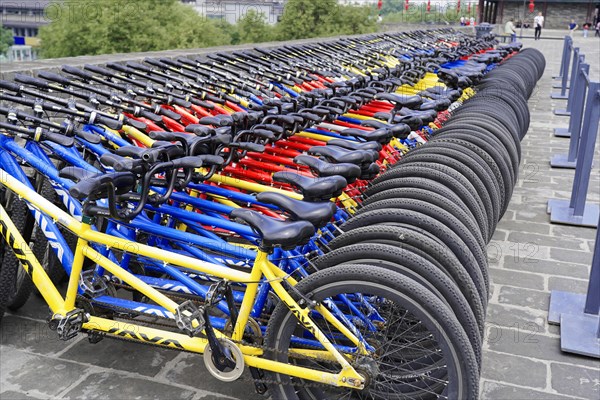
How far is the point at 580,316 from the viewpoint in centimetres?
346

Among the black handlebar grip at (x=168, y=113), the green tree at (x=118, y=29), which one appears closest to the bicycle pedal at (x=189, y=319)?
the black handlebar grip at (x=168, y=113)

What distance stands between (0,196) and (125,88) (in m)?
1.26

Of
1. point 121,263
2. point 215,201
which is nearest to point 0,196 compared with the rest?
point 121,263

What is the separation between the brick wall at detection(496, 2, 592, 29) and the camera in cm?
4679

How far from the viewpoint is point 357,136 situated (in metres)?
3.44

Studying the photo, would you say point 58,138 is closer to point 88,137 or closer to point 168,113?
point 88,137

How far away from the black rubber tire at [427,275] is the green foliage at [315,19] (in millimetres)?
22995

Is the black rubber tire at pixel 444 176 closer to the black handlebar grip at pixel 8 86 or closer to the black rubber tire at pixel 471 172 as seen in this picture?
the black rubber tire at pixel 471 172

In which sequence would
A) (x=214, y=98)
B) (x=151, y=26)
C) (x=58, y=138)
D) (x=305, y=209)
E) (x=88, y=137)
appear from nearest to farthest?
(x=305, y=209) < (x=58, y=138) < (x=88, y=137) < (x=214, y=98) < (x=151, y=26)

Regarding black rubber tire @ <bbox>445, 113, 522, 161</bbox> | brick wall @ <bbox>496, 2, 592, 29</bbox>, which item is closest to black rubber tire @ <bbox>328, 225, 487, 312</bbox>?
black rubber tire @ <bbox>445, 113, 522, 161</bbox>

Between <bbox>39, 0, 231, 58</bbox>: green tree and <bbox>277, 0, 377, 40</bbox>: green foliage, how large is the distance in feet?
16.8

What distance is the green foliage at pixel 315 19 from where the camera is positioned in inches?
952

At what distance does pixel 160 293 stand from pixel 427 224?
1.11 metres

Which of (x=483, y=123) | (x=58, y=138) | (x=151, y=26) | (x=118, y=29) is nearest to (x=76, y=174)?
(x=58, y=138)
